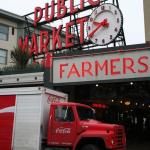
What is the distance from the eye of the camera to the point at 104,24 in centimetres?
2991

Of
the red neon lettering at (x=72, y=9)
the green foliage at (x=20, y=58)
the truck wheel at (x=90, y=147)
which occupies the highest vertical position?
the red neon lettering at (x=72, y=9)

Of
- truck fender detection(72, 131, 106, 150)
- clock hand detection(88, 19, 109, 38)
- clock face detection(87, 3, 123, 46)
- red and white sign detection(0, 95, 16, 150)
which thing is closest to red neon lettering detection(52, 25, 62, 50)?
clock face detection(87, 3, 123, 46)

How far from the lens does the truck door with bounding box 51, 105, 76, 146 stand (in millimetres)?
15312

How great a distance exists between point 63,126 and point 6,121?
2884 millimetres

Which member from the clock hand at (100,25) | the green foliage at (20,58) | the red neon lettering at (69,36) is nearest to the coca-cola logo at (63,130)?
the green foliage at (20,58)

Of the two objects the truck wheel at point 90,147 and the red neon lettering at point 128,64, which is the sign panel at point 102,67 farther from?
the truck wheel at point 90,147

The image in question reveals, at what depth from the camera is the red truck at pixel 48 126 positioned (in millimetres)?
14922

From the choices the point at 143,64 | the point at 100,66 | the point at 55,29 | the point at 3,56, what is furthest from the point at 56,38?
the point at 143,64

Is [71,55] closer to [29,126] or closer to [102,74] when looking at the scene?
[102,74]

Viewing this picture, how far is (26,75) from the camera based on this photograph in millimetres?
25719

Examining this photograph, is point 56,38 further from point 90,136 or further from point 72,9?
point 90,136

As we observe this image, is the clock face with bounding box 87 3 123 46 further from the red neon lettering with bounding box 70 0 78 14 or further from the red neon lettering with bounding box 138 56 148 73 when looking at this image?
the red neon lettering with bounding box 138 56 148 73

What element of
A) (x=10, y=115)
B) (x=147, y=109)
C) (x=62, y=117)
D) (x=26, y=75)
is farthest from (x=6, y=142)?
(x=147, y=109)

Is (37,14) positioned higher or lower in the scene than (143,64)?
higher
